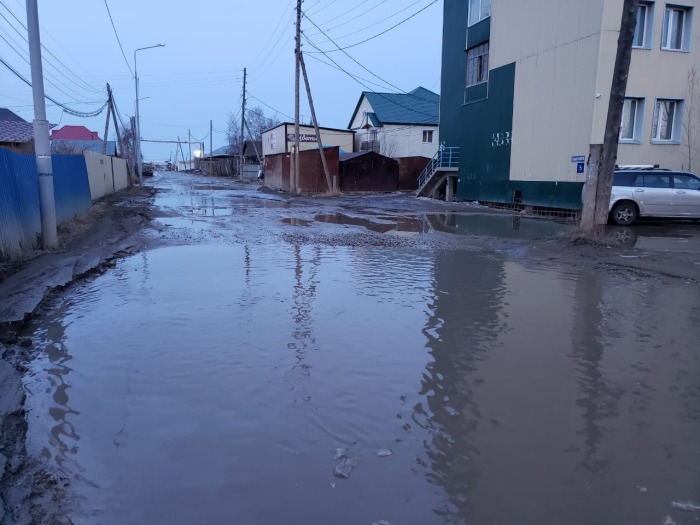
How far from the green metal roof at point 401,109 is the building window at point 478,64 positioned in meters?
21.2

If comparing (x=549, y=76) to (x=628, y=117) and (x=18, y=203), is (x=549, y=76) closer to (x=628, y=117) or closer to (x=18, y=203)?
(x=628, y=117)

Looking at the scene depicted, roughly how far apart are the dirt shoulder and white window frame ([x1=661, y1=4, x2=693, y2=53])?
1901cm

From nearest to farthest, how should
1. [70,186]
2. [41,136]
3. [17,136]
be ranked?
[41,136], [70,186], [17,136]

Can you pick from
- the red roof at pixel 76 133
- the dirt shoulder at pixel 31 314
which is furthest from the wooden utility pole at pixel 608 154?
the red roof at pixel 76 133

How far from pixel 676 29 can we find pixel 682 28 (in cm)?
20

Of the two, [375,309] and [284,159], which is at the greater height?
[284,159]

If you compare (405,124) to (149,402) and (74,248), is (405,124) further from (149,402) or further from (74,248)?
(149,402)

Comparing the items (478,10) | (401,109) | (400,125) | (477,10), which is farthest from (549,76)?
(401,109)

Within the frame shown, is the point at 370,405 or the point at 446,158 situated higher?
the point at 446,158

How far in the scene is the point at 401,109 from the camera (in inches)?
1971

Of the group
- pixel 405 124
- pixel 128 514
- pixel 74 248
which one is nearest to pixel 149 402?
pixel 128 514

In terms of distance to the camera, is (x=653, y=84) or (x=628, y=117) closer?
(x=653, y=84)

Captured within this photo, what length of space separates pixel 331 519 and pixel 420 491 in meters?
0.57

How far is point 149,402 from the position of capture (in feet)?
13.8
